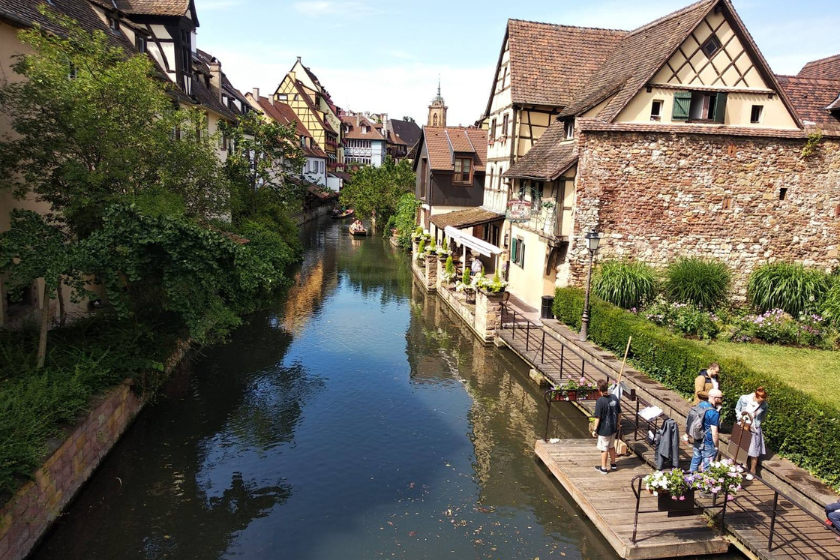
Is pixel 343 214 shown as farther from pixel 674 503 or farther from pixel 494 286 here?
pixel 674 503

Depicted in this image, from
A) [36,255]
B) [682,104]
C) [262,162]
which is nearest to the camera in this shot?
[36,255]

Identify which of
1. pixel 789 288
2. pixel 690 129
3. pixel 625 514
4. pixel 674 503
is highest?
pixel 690 129

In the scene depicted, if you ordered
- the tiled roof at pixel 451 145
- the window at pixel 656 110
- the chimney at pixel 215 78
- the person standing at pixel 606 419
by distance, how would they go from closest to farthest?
the person standing at pixel 606 419 < the window at pixel 656 110 < the chimney at pixel 215 78 < the tiled roof at pixel 451 145

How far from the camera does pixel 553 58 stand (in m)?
26.5

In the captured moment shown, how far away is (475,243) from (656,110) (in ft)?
30.8

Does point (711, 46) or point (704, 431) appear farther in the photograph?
point (711, 46)

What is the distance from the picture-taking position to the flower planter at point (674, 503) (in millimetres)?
8836

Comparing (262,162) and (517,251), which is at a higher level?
(262,162)

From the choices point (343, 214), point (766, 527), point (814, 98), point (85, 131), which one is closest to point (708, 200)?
point (814, 98)

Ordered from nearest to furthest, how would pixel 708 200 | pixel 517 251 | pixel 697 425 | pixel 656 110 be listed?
1. pixel 697 425
2. pixel 656 110
3. pixel 708 200
4. pixel 517 251

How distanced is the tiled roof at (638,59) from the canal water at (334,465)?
981 cm

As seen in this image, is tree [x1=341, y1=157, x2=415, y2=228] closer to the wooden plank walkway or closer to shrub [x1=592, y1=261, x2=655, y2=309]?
shrub [x1=592, y1=261, x2=655, y2=309]

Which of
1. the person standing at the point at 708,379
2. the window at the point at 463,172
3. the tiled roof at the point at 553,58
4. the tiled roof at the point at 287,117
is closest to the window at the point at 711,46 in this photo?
the tiled roof at the point at 553,58

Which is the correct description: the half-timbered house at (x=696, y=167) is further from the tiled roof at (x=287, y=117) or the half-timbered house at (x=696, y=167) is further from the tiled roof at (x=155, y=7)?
the tiled roof at (x=287, y=117)
